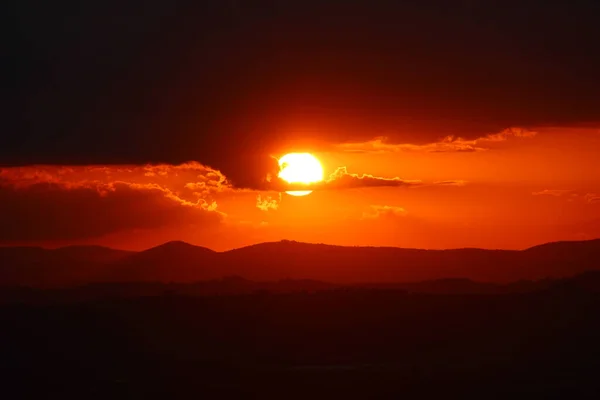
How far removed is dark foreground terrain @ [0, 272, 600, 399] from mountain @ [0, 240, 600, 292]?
2323 inches

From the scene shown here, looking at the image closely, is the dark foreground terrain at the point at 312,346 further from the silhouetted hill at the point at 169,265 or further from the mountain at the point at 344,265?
the silhouetted hill at the point at 169,265

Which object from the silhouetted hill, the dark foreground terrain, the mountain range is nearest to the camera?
the dark foreground terrain

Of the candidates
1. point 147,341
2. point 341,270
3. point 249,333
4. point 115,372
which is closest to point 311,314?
point 249,333

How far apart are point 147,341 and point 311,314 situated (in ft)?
44.4

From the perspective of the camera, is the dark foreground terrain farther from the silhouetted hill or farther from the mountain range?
the silhouetted hill

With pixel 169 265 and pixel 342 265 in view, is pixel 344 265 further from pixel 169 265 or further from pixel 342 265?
pixel 169 265

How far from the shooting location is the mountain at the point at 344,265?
531ft

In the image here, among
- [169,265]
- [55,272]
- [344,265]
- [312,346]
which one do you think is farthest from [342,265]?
[312,346]

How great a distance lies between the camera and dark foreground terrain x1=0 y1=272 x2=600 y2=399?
67.0 m

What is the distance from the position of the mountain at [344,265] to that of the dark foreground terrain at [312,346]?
59.0 meters

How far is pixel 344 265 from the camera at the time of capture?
168 metres

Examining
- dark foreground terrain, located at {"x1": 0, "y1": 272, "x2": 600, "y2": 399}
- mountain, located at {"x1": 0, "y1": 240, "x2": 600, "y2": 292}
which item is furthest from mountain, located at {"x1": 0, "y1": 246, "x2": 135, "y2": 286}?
dark foreground terrain, located at {"x1": 0, "y1": 272, "x2": 600, "y2": 399}

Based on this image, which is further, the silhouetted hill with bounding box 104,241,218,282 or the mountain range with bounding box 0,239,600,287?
the silhouetted hill with bounding box 104,241,218,282

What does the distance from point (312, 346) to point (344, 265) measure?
80.7 meters
